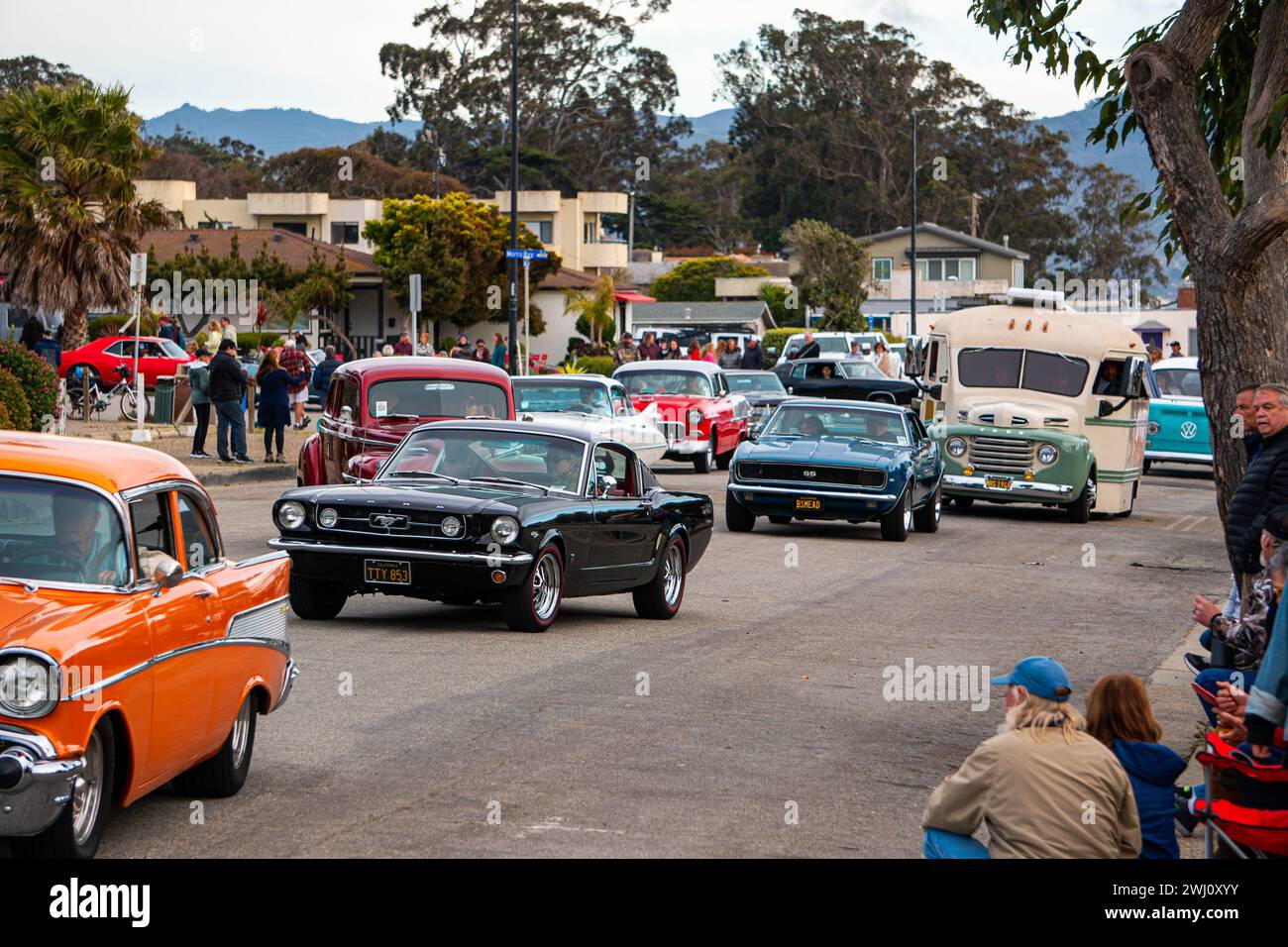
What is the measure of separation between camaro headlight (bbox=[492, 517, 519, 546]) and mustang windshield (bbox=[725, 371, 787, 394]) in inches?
1025

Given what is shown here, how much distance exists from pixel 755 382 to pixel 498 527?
26.6 m

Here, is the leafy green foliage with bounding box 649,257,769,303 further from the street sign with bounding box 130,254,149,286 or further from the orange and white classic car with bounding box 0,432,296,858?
the orange and white classic car with bounding box 0,432,296,858

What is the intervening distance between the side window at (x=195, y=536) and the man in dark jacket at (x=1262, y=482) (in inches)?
201

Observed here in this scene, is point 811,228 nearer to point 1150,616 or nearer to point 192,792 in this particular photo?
point 1150,616

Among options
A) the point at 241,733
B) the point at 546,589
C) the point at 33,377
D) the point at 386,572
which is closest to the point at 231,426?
the point at 33,377

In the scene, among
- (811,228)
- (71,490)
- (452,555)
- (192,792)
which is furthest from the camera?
(811,228)

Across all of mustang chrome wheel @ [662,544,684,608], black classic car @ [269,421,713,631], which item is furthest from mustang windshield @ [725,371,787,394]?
mustang chrome wheel @ [662,544,684,608]

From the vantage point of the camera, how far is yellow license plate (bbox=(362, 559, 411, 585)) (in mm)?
12547

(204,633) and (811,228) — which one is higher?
(811,228)

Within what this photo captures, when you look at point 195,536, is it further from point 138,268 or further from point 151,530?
point 138,268
